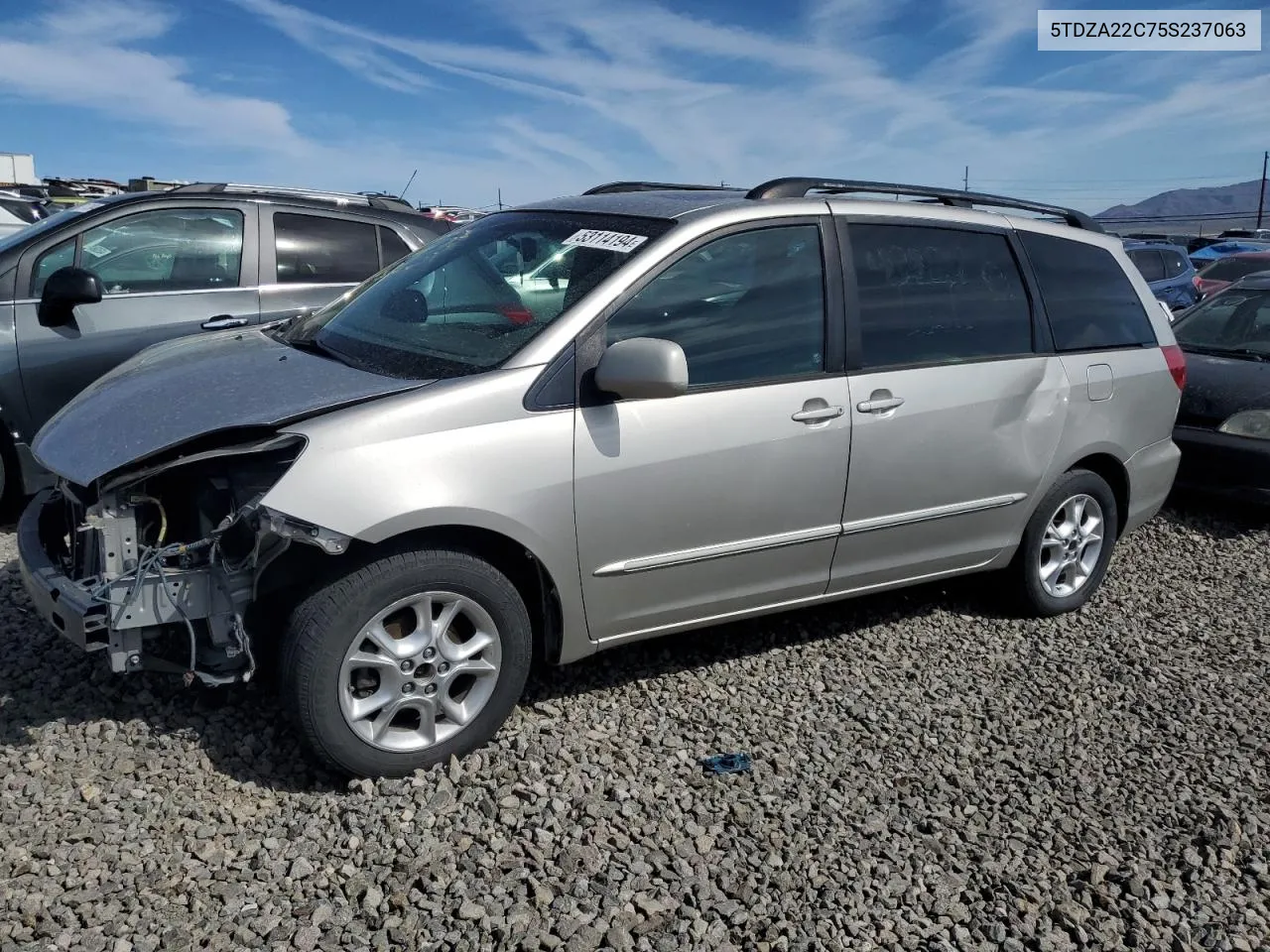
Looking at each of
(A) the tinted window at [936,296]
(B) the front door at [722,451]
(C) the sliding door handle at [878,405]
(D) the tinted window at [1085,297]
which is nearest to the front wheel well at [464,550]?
(B) the front door at [722,451]

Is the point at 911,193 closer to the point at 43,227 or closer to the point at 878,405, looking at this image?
the point at 878,405

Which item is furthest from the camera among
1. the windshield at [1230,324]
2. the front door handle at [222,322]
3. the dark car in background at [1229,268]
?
the dark car in background at [1229,268]

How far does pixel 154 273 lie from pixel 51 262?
1.66ft

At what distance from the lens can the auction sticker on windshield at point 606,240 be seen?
12.5 feet

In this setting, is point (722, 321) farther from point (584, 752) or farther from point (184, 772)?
point (184, 772)

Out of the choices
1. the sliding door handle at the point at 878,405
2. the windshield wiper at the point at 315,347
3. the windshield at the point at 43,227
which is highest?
the windshield at the point at 43,227

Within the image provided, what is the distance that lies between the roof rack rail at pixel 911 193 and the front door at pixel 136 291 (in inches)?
123

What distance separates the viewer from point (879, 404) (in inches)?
162

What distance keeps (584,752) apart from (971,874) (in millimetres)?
1261

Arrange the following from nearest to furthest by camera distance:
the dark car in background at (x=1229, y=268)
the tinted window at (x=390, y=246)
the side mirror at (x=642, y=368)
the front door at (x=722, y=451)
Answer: the side mirror at (x=642, y=368) < the front door at (x=722, y=451) < the tinted window at (x=390, y=246) < the dark car in background at (x=1229, y=268)

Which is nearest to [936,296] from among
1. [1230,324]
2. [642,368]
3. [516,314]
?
[642,368]

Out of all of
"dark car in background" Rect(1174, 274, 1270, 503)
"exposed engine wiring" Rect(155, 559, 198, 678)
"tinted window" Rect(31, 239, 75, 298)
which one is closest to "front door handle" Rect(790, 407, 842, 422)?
Answer: "exposed engine wiring" Rect(155, 559, 198, 678)

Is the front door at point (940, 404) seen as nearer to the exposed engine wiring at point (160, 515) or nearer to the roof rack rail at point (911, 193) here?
the roof rack rail at point (911, 193)

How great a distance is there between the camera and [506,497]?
3.37 m
